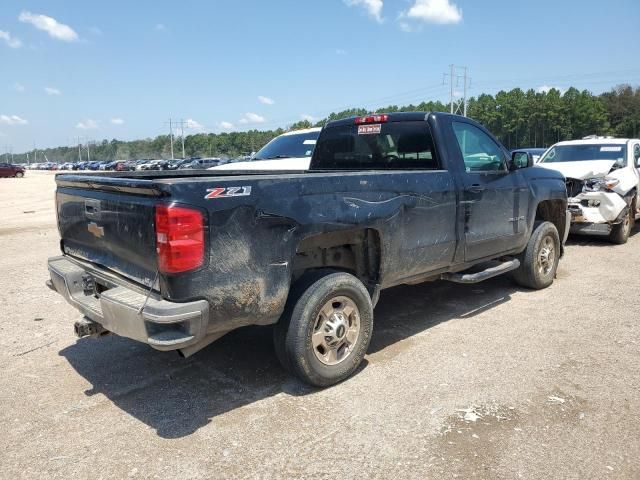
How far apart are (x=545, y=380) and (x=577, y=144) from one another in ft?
27.6

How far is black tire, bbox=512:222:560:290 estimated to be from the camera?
6309 mm

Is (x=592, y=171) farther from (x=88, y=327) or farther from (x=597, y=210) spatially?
(x=88, y=327)

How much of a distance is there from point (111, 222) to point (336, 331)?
1.77 metres

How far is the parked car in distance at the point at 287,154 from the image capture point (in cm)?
1033

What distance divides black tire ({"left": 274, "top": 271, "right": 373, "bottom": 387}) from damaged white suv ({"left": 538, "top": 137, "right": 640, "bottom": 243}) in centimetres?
682

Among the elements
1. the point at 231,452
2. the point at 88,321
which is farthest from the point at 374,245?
the point at 88,321

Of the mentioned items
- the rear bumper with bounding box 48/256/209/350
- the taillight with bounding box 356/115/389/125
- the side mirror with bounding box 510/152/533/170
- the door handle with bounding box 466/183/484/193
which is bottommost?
the rear bumper with bounding box 48/256/209/350

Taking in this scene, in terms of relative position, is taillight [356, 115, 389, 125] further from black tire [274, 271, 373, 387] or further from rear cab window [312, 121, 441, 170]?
black tire [274, 271, 373, 387]

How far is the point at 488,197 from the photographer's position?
5.30m

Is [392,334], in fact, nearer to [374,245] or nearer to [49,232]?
[374,245]

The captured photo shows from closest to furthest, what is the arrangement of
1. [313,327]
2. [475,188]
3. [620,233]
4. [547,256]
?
[313,327], [475,188], [547,256], [620,233]

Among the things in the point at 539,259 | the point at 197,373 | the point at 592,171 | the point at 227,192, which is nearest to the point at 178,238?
the point at 227,192

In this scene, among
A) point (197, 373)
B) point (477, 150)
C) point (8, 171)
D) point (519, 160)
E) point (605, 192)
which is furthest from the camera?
point (8, 171)

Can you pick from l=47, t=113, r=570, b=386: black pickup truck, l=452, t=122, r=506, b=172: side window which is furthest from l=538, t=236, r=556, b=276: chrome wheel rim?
l=452, t=122, r=506, b=172: side window
